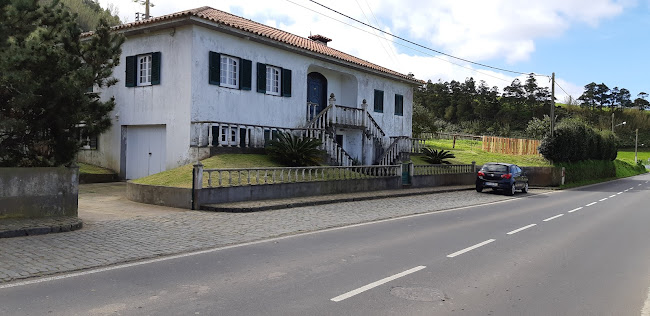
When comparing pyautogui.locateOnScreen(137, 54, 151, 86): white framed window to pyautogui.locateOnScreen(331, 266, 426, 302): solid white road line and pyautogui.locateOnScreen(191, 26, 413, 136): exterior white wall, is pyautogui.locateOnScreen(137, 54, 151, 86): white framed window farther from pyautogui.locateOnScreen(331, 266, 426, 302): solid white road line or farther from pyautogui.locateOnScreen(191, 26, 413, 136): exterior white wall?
pyautogui.locateOnScreen(331, 266, 426, 302): solid white road line

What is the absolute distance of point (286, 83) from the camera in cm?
2219

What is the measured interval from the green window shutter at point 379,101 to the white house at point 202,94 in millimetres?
4283

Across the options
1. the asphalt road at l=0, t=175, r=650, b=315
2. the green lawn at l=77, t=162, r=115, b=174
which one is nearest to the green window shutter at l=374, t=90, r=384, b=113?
the green lawn at l=77, t=162, r=115, b=174

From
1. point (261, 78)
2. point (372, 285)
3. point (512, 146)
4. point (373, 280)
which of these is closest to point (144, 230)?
point (373, 280)

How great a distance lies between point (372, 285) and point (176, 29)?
15708 mm

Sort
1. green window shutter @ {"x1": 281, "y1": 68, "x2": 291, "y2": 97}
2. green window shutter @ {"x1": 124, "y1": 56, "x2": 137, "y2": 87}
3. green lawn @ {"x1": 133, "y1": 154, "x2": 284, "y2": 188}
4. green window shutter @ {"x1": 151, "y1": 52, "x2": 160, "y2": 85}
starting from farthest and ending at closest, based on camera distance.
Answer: green window shutter @ {"x1": 281, "y1": 68, "x2": 291, "y2": 97} < green window shutter @ {"x1": 124, "y1": 56, "x2": 137, "y2": 87} < green window shutter @ {"x1": 151, "y1": 52, "x2": 160, "y2": 85} < green lawn @ {"x1": 133, "y1": 154, "x2": 284, "y2": 188}

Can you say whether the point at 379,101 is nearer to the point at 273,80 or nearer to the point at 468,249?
the point at 273,80

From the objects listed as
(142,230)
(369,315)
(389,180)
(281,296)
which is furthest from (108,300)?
(389,180)

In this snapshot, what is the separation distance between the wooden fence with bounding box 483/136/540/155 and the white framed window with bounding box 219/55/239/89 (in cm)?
3330

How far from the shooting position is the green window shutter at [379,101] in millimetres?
28625

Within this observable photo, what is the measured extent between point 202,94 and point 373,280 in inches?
551

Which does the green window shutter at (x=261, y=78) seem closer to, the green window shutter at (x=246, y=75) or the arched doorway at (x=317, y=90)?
the green window shutter at (x=246, y=75)

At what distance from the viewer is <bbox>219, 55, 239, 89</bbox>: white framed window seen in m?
19.4

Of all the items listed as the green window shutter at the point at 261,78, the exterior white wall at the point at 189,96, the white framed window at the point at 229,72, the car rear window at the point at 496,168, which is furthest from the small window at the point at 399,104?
the white framed window at the point at 229,72
